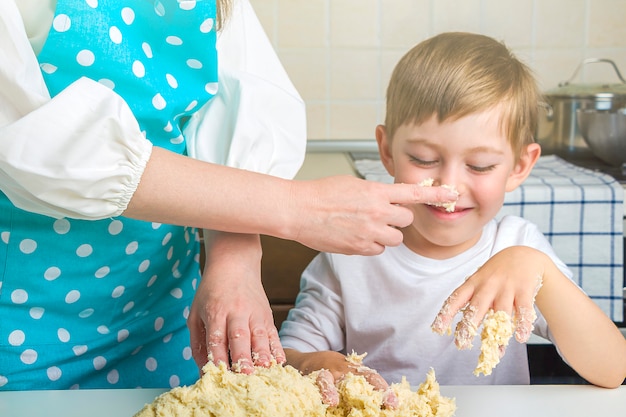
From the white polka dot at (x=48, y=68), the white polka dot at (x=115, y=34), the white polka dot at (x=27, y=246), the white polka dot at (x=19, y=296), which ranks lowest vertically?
the white polka dot at (x=19, y=296)

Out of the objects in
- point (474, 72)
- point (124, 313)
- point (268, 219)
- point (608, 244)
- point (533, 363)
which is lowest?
point (533, 363)

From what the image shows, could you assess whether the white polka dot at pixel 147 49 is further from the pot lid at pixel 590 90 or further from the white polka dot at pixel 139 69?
the pot lid at pixel 590 90

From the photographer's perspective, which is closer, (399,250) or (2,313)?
(2,313)

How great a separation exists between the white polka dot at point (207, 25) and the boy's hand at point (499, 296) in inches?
18.2

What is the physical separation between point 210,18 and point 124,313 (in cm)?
43

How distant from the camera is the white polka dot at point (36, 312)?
0.95m

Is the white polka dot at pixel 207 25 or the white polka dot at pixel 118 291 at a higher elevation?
the white polka dot at pixel 207 25

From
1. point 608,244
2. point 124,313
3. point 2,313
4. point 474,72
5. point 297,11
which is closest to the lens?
point 2,313

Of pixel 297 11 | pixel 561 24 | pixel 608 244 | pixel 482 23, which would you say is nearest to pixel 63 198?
pixel 608 244

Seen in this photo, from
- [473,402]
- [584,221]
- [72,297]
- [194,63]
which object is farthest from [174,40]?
[584,221]

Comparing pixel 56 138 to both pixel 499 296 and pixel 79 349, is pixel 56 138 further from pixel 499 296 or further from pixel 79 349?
pixel 499 296

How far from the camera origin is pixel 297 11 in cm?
224

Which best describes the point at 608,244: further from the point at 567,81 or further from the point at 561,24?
the point at 561,24

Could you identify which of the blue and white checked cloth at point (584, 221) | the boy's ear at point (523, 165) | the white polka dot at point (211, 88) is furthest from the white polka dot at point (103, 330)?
the blue and white checked cloth at point (584, 221)
